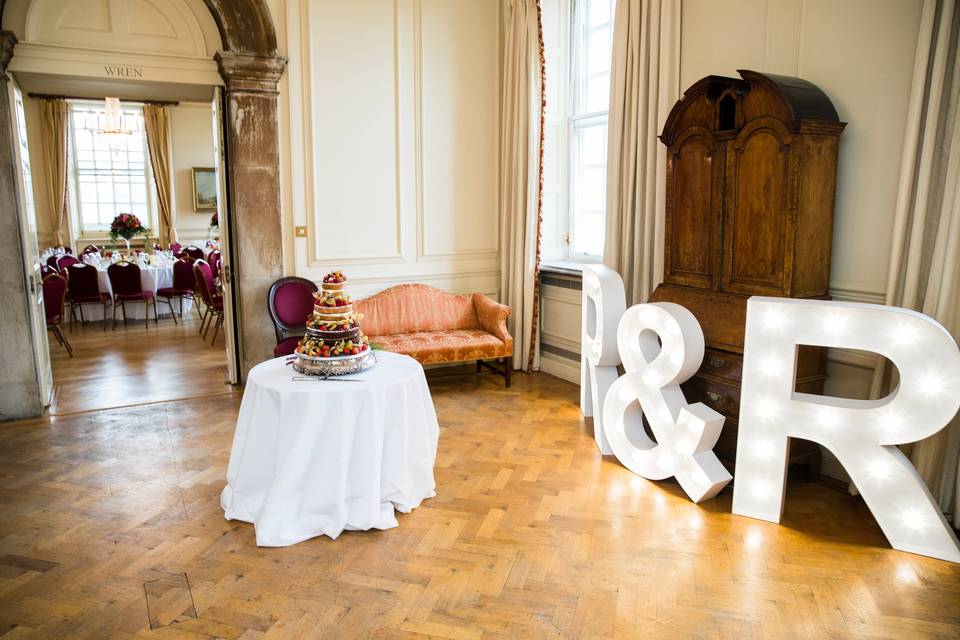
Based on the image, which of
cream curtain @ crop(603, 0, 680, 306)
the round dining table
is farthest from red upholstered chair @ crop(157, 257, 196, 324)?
cream curtain @ crop(603, 0, 680, 306)

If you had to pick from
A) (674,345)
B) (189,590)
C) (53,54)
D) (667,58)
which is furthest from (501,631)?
(53,54)

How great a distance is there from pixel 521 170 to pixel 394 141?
1166 mm

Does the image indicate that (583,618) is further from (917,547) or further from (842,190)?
(842,190)

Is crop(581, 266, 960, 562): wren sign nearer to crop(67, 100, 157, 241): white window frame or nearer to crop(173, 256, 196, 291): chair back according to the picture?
crop(173, 256, 196, 291): chair back

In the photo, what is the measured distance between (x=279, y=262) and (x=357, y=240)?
0.71 meters

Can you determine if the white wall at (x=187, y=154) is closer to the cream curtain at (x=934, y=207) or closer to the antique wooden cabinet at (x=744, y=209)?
the antique wooden cabinet at (x=744, y=209)

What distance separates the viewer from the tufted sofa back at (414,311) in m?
6.23

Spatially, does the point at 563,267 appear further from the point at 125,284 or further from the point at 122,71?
the point at 125,284

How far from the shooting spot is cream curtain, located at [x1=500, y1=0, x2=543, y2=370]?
6.34 meters

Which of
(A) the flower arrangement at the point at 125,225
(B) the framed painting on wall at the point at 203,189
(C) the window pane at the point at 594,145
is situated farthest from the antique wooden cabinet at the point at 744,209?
(B) the framed painting on wall at the point at 203,189

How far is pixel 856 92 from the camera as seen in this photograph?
3.92 m

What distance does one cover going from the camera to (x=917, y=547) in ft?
10.7

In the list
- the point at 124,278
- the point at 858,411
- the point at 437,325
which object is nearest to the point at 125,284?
the point at 124,278

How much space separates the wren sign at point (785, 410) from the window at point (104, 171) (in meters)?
10.9
